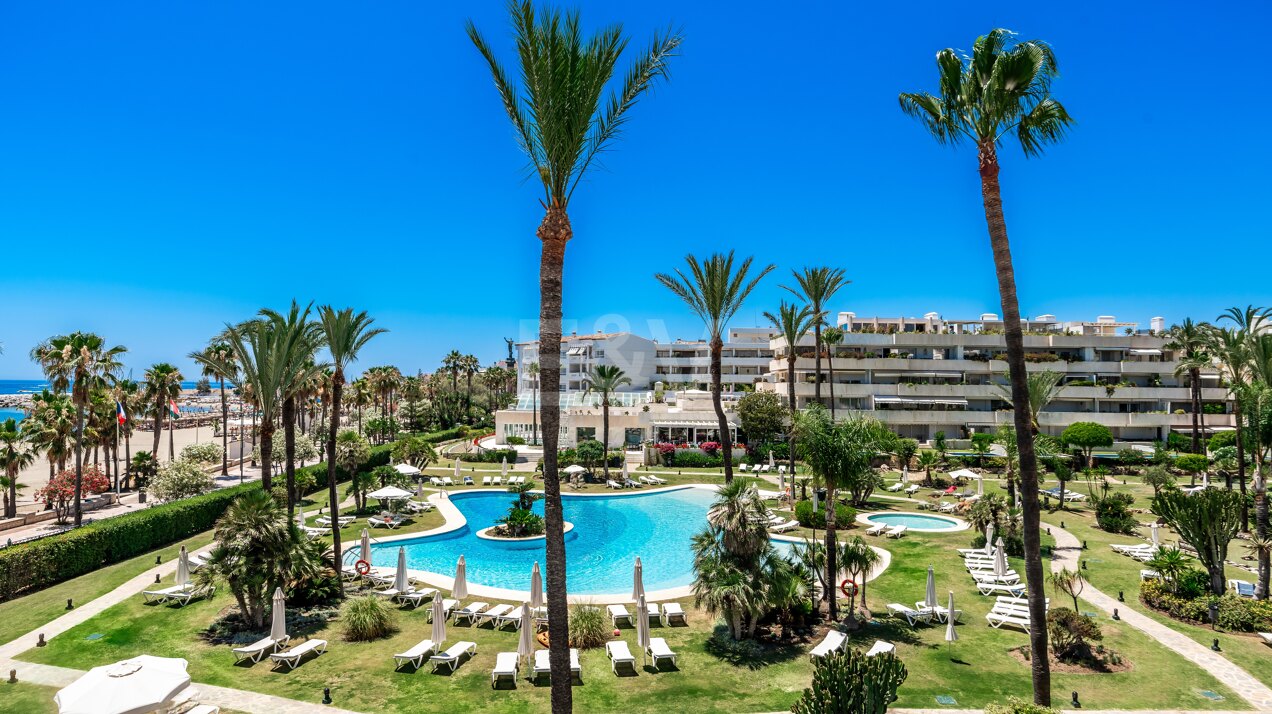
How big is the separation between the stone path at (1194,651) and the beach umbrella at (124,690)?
748 inches

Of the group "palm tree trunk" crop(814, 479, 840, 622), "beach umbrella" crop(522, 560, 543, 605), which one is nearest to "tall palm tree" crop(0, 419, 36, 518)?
"beach umbrella" crop(522, 560, 543, 605)

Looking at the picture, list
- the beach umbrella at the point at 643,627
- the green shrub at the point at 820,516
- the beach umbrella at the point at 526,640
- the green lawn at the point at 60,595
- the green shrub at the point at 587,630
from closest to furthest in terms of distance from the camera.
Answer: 1. the beach umbrella at the point at 526,640
2. the beach umbrella at the point at 643,627
3. the green shrub at the point at 587,630
4. the green lawn at the point at 60,595
5. the green shrub at the point at 820,516


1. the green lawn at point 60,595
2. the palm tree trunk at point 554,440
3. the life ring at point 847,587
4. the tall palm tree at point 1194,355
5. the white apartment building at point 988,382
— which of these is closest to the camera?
the palm tree trunk at point 554,440

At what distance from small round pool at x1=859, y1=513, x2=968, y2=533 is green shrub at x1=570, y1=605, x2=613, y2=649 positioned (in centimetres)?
1688

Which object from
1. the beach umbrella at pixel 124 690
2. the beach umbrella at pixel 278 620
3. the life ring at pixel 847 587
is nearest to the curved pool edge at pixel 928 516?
the life ring at pixel 847 587

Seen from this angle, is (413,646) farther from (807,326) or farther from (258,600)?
(807,326)

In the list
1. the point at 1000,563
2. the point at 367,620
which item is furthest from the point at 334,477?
the point at 1000,563

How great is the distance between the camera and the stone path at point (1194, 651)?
12.6 metres

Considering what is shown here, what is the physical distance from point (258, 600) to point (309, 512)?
56.7 ft

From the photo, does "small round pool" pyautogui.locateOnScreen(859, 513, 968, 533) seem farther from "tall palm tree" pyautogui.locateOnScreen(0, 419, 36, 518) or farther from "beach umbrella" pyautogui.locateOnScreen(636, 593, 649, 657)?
"tall palm tree" pyautogui.locateOnScreen(0, 419, 36, 518)

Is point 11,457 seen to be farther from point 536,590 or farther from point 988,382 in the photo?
point 988,382

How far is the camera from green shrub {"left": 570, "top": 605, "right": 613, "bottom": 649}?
50.3ft

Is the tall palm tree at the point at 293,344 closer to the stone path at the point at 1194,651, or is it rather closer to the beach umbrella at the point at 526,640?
the beach umbrella at the point at 526,640

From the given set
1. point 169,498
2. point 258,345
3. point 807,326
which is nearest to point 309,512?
point 169,498
